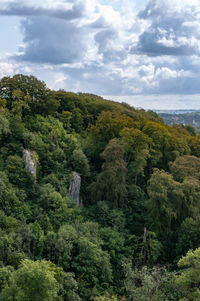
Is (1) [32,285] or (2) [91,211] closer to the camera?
(1) [32,285]

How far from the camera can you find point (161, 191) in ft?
87.0

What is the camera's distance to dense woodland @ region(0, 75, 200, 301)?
703 inches

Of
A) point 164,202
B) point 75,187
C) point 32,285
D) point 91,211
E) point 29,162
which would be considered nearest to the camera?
point 32,285

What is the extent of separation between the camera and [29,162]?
1128 inches

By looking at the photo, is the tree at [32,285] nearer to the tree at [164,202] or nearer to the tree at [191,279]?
the tree at [191,279]

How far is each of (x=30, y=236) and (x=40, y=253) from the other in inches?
55.9

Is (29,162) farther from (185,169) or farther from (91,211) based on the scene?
(185,169)

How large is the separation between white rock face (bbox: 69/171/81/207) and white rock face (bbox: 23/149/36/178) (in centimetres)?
403

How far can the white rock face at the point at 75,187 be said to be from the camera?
3020cm

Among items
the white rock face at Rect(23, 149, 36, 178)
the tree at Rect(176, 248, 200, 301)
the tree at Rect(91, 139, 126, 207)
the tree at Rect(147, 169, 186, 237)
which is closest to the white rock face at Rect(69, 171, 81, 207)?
the tree at Rect(91, 139, 126, 207)

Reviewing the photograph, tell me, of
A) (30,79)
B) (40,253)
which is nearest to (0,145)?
(30,79)

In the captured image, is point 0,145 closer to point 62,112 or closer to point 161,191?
point 62,112

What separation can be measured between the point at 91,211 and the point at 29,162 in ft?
24.4

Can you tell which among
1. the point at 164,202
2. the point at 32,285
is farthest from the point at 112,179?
the point at 32,285
